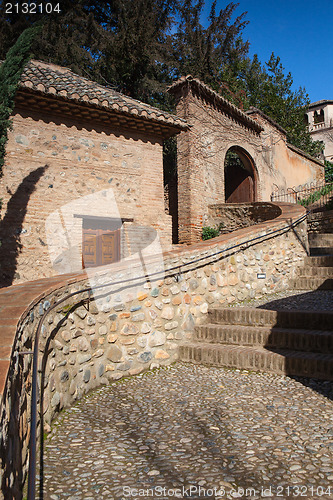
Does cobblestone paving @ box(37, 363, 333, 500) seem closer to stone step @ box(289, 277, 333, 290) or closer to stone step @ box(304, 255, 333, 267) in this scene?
stone step @ box(289, 277, 333, 290)

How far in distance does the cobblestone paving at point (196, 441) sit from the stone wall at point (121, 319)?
0.85 ft

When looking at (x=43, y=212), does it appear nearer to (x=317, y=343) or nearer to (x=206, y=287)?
(x=206, y=287)

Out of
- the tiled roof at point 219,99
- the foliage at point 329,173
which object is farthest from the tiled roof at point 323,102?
the tiled roof at point 219,99

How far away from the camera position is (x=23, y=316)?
92.8 inches

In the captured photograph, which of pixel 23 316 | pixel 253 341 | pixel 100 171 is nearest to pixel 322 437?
pixel 253 341

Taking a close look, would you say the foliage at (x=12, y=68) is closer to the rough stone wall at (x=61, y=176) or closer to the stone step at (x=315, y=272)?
the rough stone wall at (x=61, y=176)

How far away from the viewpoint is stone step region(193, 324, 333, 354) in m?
3.90

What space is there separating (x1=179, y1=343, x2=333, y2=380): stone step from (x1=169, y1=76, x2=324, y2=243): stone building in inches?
275

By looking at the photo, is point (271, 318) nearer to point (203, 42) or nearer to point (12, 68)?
point (12, 68)

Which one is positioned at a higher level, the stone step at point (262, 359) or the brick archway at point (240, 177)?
the brick archway at point (240, 177)

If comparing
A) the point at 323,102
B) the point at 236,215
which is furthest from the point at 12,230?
the point at 323,102

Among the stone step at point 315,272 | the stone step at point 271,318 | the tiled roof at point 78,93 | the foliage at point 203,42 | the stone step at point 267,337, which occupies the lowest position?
the stone step at point 267,337

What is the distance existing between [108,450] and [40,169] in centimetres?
586

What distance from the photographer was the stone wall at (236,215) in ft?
34.6
